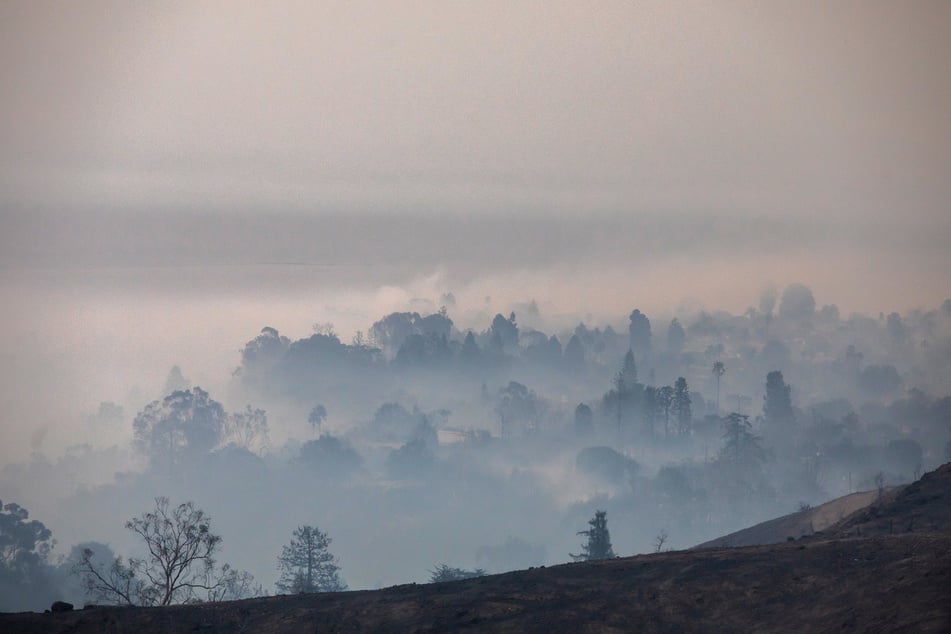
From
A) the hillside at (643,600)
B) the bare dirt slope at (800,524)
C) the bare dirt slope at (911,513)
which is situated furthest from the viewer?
the bare dirt slope at (800,524)

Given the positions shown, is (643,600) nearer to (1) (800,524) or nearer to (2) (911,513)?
(2) (911,513)

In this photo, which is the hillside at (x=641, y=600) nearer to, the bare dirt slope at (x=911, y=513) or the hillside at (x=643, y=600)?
the hillside at (x=643, y=600)

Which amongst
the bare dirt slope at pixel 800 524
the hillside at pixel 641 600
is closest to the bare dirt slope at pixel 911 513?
the hillside at pixel 641 600

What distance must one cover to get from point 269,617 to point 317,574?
10105 cm

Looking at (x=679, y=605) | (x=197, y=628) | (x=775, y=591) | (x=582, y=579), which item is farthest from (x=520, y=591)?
(x=197, y=628)

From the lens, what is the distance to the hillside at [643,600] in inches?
2756

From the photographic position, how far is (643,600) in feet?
249

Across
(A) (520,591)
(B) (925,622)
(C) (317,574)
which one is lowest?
(B) (925,622)

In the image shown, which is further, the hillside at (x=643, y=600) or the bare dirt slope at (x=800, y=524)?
the bare dirt slope at (x=800, y=524)

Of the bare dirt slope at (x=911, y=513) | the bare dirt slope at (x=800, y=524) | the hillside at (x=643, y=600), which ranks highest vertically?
the bare dirt slope at (x=800, y=524)

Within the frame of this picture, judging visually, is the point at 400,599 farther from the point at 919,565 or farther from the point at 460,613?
the point at 919,565

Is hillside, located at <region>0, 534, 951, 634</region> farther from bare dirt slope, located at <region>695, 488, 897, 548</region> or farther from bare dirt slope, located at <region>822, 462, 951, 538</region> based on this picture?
bare dirt slope, located at <region>695, 488, 897, 548</region>

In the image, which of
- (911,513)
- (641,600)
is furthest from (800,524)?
(641,600)

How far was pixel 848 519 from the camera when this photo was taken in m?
106
